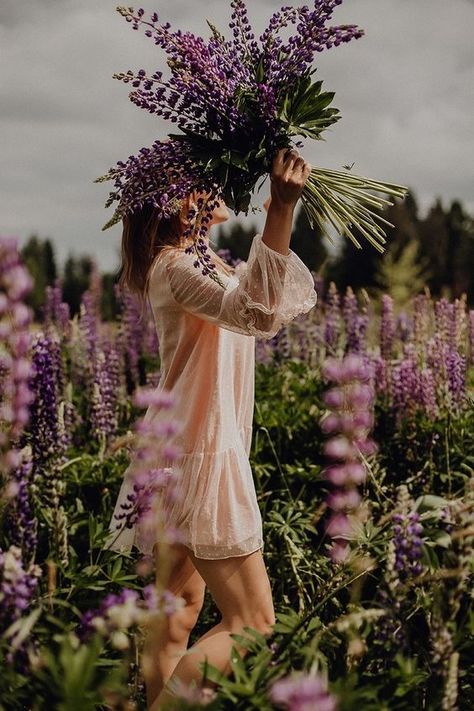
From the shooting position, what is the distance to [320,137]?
247 cm

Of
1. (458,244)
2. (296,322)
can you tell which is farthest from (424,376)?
(458,244)

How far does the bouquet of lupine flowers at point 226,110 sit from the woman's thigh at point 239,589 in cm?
92

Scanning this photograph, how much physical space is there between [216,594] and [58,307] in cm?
579

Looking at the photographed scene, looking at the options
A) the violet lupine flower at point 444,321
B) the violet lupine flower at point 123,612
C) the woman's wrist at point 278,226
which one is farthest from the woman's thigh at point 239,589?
the violet lupine flower at point 444,321

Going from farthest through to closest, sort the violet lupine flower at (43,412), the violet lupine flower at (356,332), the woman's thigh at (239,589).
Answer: the violet lupine flower at (356,332) → the violet lupine flower at (43,412) → the woman's thigh at (239,589)

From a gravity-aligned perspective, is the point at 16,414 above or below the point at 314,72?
below

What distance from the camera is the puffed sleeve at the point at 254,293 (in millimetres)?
2270

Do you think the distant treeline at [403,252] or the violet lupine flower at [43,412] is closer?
the violet lupine flower at [43,412]

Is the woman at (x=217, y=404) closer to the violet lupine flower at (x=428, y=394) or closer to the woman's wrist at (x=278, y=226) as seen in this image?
the woman's wrist at (x=278, y=226)

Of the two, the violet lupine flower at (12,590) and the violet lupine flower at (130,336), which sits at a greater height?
the violet lupine flower at (130,336)

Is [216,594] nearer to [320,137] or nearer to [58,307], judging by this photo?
[320,137]

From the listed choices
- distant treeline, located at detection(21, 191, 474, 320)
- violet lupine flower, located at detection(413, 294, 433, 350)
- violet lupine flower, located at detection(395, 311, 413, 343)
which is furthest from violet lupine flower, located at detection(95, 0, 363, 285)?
distant treeline, located at detection(21, 191, 474, 320)

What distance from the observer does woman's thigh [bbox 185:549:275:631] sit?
2357 mm

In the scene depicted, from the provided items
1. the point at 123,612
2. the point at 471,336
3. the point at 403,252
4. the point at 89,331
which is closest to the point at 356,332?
the point at 471,336
